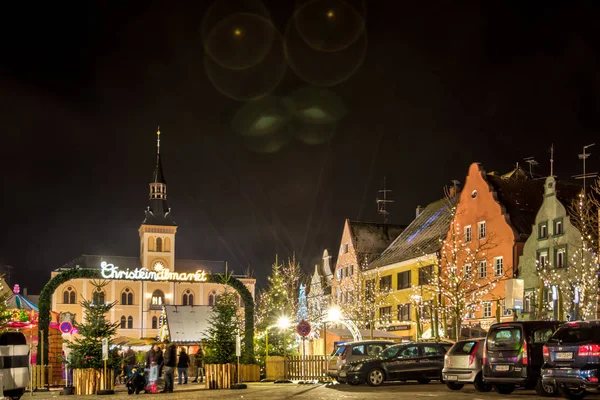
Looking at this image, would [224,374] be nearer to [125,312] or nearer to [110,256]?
[125,312]

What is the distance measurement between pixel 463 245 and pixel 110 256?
313 ft

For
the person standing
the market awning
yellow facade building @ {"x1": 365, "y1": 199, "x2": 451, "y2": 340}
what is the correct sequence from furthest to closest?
1. yellow facade building @ {"x1": 365, "y1": 199, "x2": 451, "y2": 340}
2. the market awning
3. the person standing

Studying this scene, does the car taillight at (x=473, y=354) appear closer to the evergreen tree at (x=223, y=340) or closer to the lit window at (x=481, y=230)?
the evergreen tree at (x=223, y=340)

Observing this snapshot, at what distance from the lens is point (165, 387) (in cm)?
3009

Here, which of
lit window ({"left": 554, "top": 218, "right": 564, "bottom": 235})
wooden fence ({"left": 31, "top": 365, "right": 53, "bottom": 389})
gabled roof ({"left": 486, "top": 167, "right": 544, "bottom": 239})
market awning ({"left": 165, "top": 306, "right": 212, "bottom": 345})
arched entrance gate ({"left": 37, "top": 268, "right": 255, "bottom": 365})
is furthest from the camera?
gabled roof ({"left": 486, "top": 167, "right": 544, "bottom": 239})

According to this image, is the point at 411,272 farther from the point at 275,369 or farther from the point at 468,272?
the point at 275,369

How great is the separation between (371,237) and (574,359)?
53.2 metres

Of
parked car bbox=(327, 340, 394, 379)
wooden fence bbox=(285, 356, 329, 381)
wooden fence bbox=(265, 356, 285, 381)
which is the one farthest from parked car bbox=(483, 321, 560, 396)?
wooden fence bbox=(265, 356, 285, 381)

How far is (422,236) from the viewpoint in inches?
2489

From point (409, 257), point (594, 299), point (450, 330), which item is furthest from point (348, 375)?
point (409, 257)

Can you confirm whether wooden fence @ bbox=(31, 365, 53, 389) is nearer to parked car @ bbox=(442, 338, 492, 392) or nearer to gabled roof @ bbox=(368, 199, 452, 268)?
parked car @ bbox=(442, 338, 492, 392)

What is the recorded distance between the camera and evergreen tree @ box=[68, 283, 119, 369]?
3012 cm

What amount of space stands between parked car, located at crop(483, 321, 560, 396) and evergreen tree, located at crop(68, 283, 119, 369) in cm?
1414

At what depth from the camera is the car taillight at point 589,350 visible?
61.0 feet
